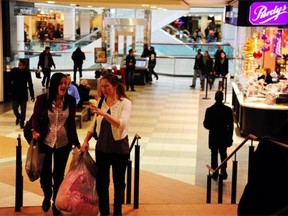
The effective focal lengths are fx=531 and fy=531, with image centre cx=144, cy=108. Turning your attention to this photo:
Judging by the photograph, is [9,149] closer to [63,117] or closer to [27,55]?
[63,117]

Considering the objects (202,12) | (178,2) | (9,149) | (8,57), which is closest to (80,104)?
(9,149)

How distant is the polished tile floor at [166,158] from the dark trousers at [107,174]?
59 centimetres

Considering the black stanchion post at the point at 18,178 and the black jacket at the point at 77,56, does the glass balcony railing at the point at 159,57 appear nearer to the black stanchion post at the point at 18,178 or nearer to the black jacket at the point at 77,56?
the black jacket at the point at 77,56

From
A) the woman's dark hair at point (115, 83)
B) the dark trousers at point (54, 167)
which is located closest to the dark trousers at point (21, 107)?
the dark trousers at point (54, 167)

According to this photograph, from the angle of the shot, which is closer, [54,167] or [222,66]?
[54,167]

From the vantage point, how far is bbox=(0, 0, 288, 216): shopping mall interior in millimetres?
6750

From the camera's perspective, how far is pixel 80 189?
457 centimetres

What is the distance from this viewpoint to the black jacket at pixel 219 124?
7.94 meters

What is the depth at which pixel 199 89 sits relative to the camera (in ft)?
64.3

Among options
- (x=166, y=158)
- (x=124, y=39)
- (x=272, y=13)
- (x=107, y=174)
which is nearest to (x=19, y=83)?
(x=166, y=158)

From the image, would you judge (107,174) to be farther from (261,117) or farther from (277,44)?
(277,44)

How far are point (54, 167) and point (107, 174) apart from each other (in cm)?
60

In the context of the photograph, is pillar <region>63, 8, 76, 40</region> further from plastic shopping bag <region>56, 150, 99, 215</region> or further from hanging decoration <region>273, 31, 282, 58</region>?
plastic shopping bag <region>56, 150, 99, 215</region>

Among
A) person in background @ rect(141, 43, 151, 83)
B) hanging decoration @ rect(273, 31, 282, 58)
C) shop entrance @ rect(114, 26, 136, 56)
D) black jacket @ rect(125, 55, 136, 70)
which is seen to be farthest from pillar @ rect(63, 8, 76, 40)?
hanging decoration @ rect(273, 31, 282, 58)
